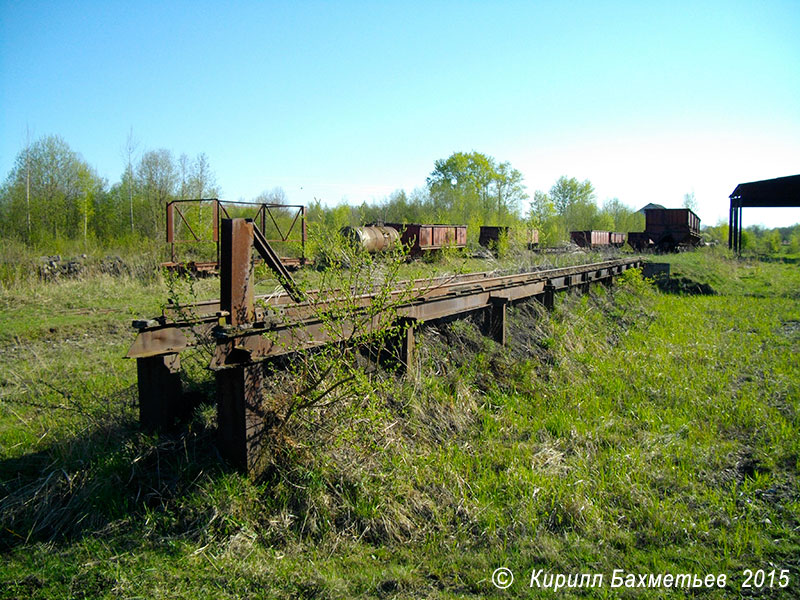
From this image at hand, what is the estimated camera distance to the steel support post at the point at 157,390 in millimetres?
4074

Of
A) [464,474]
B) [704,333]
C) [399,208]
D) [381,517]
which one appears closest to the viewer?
[381,517]

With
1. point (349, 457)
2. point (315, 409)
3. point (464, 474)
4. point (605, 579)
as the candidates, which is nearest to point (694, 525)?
point (605, 579)

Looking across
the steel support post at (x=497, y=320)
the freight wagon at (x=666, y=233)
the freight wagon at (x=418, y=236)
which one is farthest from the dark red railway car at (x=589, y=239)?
the steel support post at (x=497, y=320)

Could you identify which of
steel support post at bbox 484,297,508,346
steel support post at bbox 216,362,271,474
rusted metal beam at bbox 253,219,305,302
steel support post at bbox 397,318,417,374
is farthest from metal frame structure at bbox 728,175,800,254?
steel support post at bbox 216,362,271,474

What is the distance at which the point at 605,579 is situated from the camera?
3.14m

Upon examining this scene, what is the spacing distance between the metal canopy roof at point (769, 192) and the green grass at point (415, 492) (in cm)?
1584

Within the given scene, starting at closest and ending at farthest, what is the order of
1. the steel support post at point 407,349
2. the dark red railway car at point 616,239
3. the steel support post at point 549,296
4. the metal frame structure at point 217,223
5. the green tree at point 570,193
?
the steel support post at point 407,349, the steel support post at point 549,296, the metal frame structure at point 217,223, the dark red railway car at point 616,239, the green tree at point 570,193

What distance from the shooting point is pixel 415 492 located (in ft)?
12.7

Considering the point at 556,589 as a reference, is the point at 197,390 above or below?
above

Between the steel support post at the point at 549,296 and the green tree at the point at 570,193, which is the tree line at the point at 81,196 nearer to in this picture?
the steel support post at the point at 549,296

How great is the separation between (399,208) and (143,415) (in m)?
45.8

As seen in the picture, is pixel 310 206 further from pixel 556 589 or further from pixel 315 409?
pixel 556 589

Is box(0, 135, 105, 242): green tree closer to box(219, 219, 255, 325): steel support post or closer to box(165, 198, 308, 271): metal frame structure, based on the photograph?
box(165, 198, 308, 271): metal frame structure

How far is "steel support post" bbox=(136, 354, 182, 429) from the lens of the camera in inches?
160
